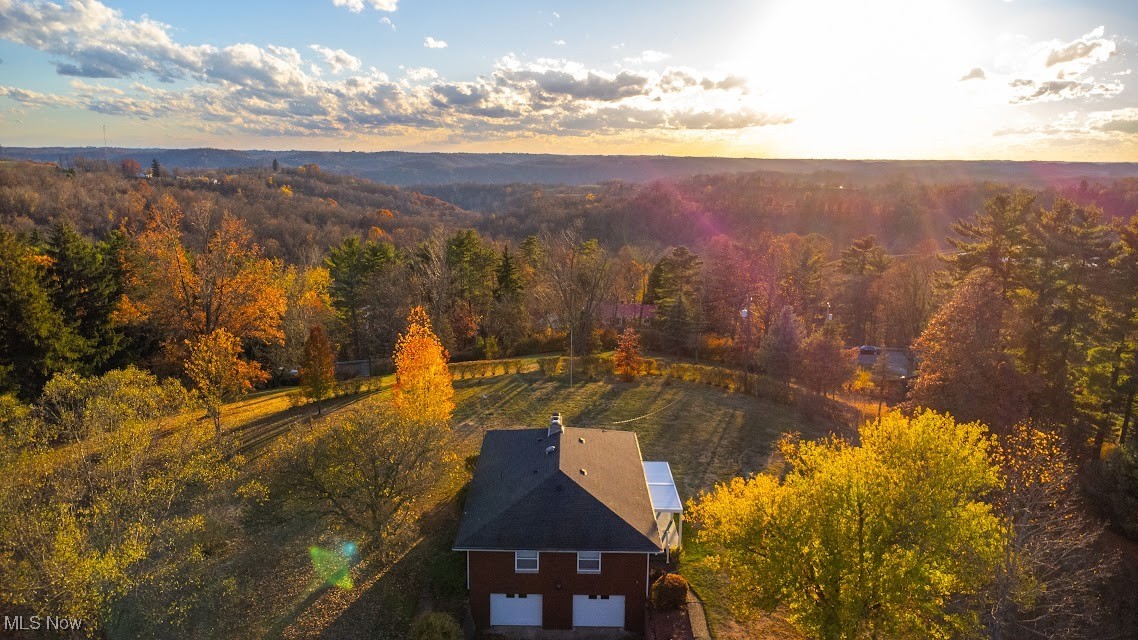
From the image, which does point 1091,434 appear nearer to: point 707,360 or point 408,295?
point 707,360

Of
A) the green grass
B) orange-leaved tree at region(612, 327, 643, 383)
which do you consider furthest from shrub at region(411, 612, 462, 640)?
orange-leaved tree at region(612, 327, 643, 383)

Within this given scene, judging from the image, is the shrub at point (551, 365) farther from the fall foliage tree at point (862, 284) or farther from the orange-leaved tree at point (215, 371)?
the fall foliage tree at point (862, 284)

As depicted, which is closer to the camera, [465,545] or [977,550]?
[977,550]

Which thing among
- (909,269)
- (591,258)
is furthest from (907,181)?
(591,258)

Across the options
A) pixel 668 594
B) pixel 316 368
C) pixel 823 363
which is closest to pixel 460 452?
pixel 316 368

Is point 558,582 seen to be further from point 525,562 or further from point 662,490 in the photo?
point 662,490

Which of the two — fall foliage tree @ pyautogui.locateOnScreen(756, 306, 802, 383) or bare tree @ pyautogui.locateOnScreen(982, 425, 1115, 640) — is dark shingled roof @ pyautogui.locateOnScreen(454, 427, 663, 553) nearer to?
bare tree @ pyautogui.locateOnScreen(982, 425, 1115, 640)
